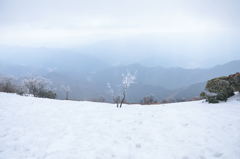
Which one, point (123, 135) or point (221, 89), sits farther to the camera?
point (221, 89)

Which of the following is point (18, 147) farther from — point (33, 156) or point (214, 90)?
point (214, 90)

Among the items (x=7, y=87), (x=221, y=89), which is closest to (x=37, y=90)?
(x=7, y=87)

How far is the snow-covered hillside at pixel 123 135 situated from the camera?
728cm

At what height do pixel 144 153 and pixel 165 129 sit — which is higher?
pixel 165 129

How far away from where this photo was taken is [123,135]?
901 centimetres

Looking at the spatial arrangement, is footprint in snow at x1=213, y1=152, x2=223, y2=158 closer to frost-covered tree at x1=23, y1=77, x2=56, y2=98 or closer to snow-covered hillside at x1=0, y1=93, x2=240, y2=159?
snow-covered hillside at x1=0, y1=93, x2=240, y2=159

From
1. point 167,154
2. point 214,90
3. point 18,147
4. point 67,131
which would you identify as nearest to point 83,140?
point 67,131

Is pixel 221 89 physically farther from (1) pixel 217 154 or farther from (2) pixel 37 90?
(2) pixel 37 90

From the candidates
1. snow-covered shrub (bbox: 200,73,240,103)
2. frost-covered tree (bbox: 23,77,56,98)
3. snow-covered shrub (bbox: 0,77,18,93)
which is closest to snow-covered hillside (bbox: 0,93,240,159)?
snow-covered shrub (bbox: 200,73,240,103)

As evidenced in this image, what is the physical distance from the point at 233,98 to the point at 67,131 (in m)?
13.3

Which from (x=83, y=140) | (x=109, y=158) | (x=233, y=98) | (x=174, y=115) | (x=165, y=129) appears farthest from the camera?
(x=233, y=98)

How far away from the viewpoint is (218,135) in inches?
324

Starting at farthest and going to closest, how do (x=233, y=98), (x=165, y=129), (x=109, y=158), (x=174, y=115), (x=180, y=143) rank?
(x=233, y=98), (x=174, y=115), (x=165, y=129), (x=180, y=143), (x=109, y=158)

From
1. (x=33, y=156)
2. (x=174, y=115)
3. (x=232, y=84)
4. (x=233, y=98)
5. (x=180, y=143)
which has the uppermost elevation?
(x=232, y=84)
